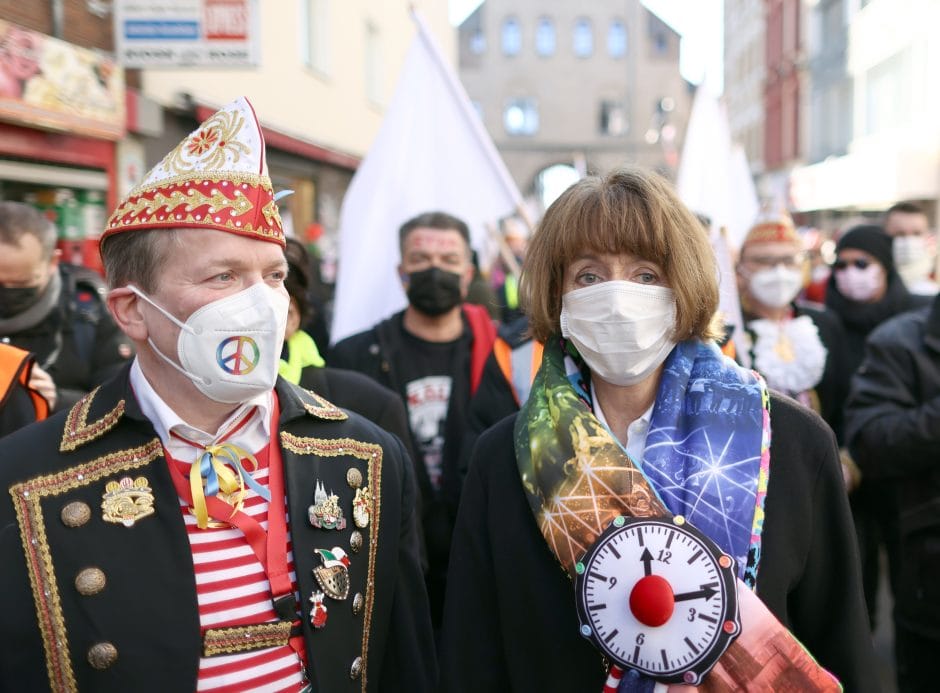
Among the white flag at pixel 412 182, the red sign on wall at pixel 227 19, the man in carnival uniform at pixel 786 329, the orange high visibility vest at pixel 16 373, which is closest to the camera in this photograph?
the orange high visibility vest at pixel 16 373

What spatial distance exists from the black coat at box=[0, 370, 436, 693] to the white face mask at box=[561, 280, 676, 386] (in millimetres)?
579

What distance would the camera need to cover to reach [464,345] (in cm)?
419

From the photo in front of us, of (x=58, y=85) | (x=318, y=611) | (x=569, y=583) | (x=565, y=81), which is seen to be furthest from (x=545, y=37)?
(x=318, y=611)

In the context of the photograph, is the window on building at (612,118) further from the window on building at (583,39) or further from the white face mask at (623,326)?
the white face mask at (623,326)

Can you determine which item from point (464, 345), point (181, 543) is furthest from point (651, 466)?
point (464, 345)

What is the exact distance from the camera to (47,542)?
1838mm

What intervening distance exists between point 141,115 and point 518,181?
40.8 metres

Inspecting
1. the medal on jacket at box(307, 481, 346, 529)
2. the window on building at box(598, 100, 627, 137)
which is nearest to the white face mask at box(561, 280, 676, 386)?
the medal on jacket at box(307, 481, 346, 529)

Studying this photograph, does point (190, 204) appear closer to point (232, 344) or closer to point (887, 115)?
point (232, 344)

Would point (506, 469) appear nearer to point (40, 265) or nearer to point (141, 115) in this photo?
point (40, 265)

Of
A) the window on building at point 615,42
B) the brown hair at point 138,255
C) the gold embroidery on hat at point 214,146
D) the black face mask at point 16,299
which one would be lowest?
the black face mask at point 16,299

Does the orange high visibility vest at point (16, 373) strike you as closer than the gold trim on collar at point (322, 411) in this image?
No

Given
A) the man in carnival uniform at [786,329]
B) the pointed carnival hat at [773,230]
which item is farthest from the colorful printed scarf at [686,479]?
the pointed carnival hat at [773,230]

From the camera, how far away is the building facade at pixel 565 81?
49406 mm
